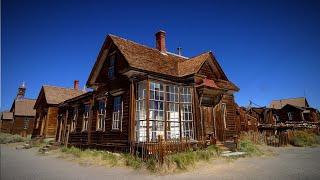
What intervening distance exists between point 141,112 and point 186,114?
2.71 meters

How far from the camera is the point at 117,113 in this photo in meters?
15.0

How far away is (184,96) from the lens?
1424 cm

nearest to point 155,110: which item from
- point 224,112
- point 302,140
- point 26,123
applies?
point 224,112

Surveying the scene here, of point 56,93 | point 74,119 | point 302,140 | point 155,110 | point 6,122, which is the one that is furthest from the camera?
point 6,122

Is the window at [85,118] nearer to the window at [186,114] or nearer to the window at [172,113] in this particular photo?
the window at [172,113]

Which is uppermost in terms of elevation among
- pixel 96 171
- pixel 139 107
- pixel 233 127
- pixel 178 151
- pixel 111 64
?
pixel 111 64

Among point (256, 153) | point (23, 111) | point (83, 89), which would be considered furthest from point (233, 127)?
point (23, 111)

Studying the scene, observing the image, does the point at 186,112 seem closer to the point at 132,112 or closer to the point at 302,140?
the point at 132,112

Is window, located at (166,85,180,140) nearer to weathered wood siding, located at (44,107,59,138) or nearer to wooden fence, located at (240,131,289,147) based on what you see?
wooden fence, located at (240,131,289,147)

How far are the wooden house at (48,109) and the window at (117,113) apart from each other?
16182 mm

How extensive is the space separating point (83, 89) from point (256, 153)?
2951 centimetres

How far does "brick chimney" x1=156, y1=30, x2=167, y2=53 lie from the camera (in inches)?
744

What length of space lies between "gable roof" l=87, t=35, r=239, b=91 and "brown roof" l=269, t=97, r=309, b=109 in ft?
129

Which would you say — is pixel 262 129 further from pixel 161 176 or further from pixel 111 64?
pixel 161 176
